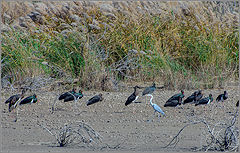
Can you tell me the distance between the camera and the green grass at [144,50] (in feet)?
36.9

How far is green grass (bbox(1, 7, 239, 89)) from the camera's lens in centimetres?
1126

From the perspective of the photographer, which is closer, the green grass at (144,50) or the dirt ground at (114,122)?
the dirt ground at (114,122)

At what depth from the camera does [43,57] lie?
38.2 ft

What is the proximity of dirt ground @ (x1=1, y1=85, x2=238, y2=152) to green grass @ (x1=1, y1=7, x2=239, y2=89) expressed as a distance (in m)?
0.65

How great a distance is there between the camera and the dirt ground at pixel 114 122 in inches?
245

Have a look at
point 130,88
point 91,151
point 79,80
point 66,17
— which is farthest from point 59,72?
point 91,151

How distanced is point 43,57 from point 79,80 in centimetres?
119

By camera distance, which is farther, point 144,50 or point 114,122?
point 144,50

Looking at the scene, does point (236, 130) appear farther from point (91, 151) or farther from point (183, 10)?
point (183, 10)

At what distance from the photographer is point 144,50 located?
40.1 ft

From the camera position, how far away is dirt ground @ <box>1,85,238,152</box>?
622cm

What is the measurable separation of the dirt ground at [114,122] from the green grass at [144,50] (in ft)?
2.12

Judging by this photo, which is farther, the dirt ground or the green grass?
the green grass

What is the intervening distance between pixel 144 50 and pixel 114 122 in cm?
456
